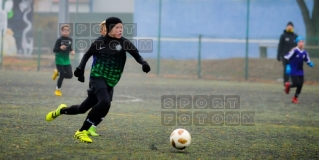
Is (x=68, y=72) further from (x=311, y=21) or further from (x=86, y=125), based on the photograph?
(x=311, y=21)

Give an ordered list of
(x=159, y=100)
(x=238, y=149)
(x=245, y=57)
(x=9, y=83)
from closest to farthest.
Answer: (x=238, y=149)
(x=159, y=100)
(x=9, y=83)
(x=245, y=57)

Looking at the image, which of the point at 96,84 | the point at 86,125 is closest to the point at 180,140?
the point at 86,125

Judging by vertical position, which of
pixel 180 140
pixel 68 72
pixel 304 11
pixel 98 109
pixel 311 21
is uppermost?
pixel 304 11

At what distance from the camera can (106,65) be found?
324 inches

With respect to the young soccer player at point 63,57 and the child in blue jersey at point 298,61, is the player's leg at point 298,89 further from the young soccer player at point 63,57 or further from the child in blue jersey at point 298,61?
the young soccer player at point 63,57

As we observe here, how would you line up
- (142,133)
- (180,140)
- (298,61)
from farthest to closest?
(298,61), (142,133), (180,140)

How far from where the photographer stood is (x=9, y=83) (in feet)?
62.4

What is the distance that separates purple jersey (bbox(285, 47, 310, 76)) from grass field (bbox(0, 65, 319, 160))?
0.90 m

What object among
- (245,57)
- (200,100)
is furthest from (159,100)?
(245,57)

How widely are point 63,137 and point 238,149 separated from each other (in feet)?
8.02

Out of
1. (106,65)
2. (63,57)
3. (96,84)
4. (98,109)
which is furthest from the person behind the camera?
(63,57)

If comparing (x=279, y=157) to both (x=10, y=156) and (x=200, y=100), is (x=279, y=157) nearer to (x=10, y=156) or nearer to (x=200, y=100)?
(x=10, y=156)

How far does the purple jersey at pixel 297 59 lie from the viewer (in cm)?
1603

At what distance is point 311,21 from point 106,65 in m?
20.9
